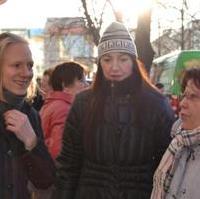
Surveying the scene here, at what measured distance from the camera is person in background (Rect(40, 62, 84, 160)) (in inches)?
212

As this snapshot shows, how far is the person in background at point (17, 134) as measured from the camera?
2924 mm

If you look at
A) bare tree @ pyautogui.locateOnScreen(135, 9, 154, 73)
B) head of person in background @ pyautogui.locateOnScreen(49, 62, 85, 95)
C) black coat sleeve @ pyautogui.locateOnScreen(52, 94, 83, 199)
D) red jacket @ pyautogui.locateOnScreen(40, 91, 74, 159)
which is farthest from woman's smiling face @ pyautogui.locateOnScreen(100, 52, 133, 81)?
bare tree @ pyautogui.locateOnScreen(135, 9, 154, 73)

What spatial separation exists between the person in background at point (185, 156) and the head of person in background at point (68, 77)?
2.43 metres

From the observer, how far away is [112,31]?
3.97m

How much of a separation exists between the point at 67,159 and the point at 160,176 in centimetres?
88

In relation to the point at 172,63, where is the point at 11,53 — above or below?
below

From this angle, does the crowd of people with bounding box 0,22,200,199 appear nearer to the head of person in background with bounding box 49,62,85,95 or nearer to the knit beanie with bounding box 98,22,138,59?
the knit beanie with bounding box 98,22,138,59

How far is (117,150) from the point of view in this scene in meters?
3.68

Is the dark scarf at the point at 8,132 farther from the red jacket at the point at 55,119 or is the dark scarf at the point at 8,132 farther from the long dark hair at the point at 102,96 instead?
the red jacket at the point at 55,119

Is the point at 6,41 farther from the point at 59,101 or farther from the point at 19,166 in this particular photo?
the point at 59,101

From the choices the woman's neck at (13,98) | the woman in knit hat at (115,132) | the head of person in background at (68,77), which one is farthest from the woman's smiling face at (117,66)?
the head of person in background at (68,77)

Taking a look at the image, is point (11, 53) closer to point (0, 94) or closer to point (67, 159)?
point (0, 94)

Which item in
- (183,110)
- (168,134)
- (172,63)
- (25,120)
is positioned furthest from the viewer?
(172,63)

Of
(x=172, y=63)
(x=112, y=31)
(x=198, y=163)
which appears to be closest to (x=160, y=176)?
(x=198, y=163)
